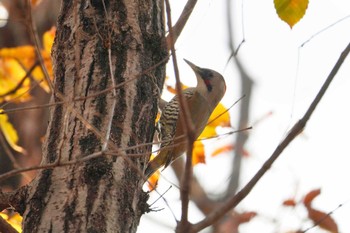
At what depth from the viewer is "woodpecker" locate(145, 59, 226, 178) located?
497 cm

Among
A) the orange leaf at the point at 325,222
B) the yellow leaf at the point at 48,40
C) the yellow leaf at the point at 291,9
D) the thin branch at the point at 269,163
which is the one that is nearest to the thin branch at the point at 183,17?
the yellow leaf at the point at 291,9

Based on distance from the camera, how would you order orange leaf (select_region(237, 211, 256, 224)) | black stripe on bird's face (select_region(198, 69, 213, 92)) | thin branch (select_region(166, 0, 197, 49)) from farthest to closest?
black stripe on bird's face (select_region(198, 69, 213, 92)), orange leaf (select_region(237, 211, 256, 224)), thin branch (select_region(166, 0, 197, 49))

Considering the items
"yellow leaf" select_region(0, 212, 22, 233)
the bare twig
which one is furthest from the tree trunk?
"yellow leaf" select_region(0, 212, 22, 233)

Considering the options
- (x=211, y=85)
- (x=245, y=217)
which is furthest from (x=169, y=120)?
(x=245, y=217)

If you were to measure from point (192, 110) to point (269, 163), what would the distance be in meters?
3.47

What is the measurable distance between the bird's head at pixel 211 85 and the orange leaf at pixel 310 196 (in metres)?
1.29

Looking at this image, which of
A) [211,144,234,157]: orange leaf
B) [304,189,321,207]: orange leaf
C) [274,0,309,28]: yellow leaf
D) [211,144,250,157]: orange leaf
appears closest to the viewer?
[274,0,309,28]: yellow leaf

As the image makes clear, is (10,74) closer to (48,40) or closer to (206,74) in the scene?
(48,40)

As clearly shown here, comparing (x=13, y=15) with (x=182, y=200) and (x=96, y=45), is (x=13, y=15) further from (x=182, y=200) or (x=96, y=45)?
(x=182, y=200)

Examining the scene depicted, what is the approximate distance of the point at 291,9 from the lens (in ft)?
10.4

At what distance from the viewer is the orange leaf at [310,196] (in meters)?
6.44

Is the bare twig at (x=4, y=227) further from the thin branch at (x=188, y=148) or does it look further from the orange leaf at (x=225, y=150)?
the orange leaf at (x=225, y=150)

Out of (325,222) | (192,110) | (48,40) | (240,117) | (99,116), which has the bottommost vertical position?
(99,116)

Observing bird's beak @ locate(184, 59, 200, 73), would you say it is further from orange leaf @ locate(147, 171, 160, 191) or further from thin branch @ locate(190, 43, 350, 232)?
thin branch @ locate(190, 43, 350, 232)
